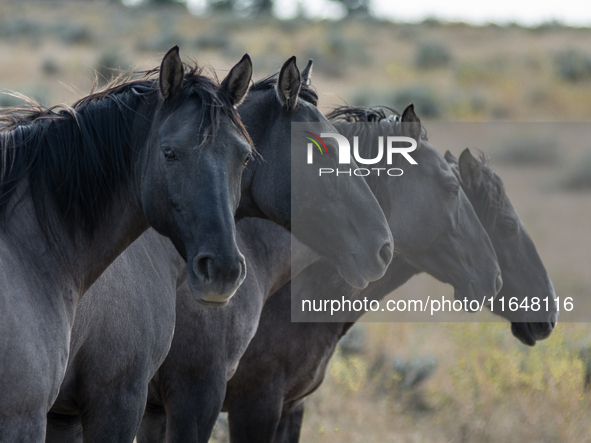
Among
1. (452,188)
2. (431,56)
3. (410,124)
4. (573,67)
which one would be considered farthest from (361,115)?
(431,56)

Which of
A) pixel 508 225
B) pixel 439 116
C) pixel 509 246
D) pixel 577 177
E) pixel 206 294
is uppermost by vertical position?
pixel 439 116

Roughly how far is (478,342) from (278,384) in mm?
5321

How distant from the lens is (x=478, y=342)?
9094mm

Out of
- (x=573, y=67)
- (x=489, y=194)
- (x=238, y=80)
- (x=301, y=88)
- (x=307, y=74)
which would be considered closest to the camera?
(x=238, y=80)

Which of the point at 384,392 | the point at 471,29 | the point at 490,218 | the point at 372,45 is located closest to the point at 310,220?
the point at 490,218

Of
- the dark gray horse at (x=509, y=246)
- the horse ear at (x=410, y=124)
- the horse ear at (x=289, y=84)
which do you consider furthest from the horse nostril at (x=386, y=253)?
the dark gray horse at (x=509, y=246)

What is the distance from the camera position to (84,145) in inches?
110

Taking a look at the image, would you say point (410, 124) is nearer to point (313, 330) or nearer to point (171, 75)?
point (313, 330)

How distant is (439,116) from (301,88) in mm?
20636

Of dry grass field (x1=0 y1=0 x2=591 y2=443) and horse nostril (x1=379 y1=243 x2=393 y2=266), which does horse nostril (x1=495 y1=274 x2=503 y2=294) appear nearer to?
dry grass field (x1=0 y1=0 x2=591 y2=443)

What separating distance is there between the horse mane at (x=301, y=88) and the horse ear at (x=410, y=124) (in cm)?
84

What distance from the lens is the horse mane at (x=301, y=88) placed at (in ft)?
12.5

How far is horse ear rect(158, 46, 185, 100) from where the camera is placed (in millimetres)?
2682

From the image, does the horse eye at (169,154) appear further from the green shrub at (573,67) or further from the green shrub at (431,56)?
the green shrub at (431,56)
